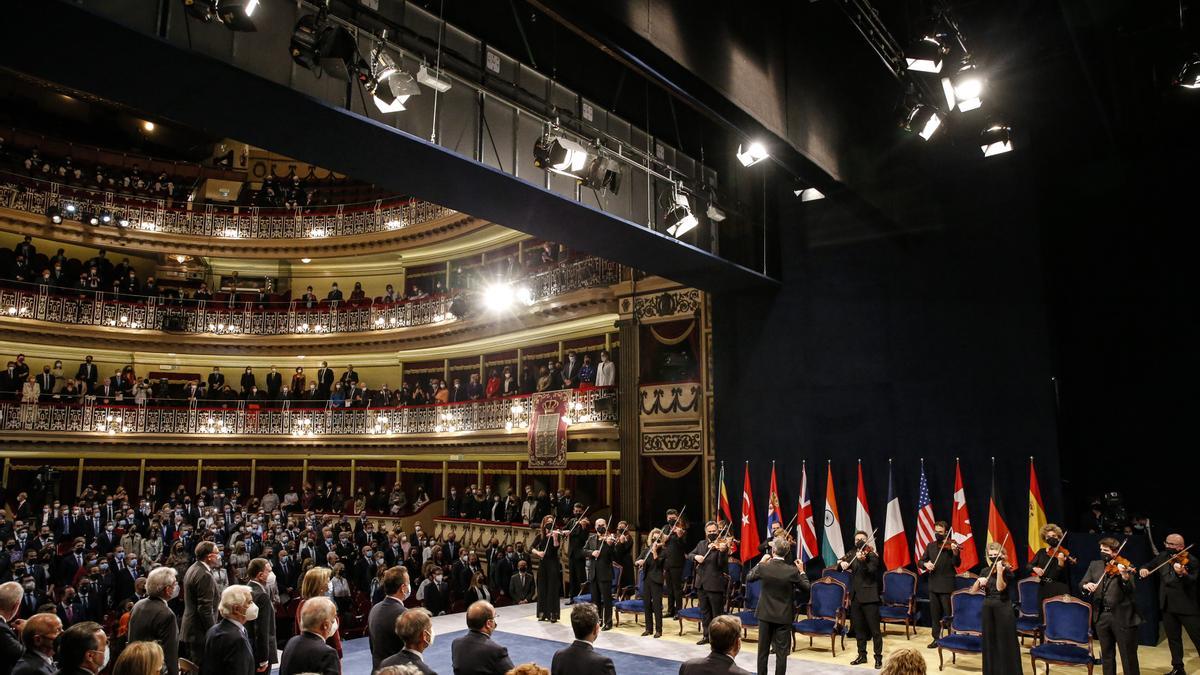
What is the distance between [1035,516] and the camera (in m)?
10.5

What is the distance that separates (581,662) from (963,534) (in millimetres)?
8291

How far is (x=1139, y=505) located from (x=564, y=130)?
32.1ft

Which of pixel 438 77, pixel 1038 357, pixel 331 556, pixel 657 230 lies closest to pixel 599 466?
pixel 331 556

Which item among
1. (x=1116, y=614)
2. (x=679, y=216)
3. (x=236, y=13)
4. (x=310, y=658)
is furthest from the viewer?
(x=679, y=216)

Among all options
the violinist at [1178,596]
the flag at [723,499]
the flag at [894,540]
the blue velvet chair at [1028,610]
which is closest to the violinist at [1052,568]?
the blue velvet chair at [1028,610]

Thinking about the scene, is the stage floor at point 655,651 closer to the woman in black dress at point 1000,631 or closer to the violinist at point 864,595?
the violinist at point 864,595

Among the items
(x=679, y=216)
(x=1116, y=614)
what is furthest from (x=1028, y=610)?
(x=679, y=216)

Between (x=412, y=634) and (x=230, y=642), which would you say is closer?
(x=412, y=634)

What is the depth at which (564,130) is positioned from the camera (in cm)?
899

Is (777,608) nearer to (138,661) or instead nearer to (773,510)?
(773,510)

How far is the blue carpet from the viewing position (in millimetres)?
8812

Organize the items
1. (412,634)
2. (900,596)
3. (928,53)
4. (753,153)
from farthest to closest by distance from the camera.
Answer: (900,596)
(753,153)
(928,53)
(412,634)

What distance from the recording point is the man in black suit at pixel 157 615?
568cm

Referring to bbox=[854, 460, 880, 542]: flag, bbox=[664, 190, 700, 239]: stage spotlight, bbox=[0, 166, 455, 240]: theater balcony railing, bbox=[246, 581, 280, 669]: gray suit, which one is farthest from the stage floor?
bbox=[0, 166, 455, 240]: theater balcony railing
